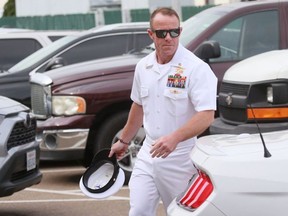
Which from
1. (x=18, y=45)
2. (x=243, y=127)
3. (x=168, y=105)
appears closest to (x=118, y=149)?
(x=168, y=105)

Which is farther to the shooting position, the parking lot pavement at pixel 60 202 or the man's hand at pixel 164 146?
the parking lot pavement at pixel 60 202

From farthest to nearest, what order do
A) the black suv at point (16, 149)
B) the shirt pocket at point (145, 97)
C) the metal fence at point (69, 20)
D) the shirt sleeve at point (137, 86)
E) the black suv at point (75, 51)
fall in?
the metal fence at point (69, 20)
the black suv at point (75, 51)
the black suv at point (16, 149)
the shirt sleeve at point (137, 86)
the shirt pocket at point (145, 97)

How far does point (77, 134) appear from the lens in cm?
934

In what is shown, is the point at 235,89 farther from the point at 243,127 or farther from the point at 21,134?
the point at 21,134

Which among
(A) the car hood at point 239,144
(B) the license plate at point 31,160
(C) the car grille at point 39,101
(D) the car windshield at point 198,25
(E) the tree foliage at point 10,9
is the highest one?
(D) the car windshield at point 198,25

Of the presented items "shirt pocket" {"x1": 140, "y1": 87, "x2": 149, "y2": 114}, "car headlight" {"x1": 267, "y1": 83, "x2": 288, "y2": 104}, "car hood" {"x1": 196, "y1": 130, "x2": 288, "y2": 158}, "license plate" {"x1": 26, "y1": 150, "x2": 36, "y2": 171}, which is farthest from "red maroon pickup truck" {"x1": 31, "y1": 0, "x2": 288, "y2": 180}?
"car hood" {"x1": 196, "y1": 130, "x2": 288, "y2": 158}

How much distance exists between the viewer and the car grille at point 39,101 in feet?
31.7

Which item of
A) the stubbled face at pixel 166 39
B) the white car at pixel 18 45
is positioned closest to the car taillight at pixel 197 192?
the stubbled face at pixel 166 39

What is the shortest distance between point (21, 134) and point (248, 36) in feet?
10.0

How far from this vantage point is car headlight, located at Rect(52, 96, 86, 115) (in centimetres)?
936

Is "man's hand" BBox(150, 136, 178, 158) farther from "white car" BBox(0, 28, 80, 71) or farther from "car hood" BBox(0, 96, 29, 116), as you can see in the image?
"white car" BBox(0, 28, 80, 71)

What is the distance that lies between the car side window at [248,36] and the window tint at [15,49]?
16.0ft

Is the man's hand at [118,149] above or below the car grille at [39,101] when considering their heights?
above

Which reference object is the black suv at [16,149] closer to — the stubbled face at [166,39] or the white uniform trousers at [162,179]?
the white uniform trousers at [162,179]
